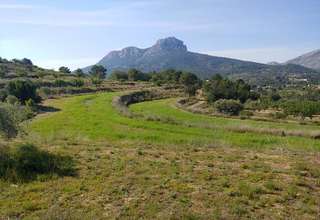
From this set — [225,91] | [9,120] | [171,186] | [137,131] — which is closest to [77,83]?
[225,91]

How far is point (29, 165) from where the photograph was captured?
48.2 ft

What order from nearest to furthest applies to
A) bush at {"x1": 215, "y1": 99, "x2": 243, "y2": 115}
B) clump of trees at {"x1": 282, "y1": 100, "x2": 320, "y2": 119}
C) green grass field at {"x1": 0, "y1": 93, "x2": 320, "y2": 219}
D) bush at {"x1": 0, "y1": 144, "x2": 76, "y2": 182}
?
green grass field at {"x1": 0, "y1": 93, "x2": 320, "y2": 219}, bush at {"x1": 0, "y1": 144, "x2": 76, "y2": 182}, clump of trees at {"x1": 282, "y1": 100, "x2": 320, "y2": 119}, bush at {"x1": 215, "y1": 99, "x2": 243, "y2": 115}

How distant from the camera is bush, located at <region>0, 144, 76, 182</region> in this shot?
45.7ft

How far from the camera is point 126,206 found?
11.2m

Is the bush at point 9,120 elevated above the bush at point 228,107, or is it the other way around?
the bush at point 9,120

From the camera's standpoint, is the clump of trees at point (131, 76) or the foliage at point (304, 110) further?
the clump of trees at point (131, 76)

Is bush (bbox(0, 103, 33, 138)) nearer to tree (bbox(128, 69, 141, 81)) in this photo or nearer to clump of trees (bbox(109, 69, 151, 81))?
clump of trees (bbox(109, 69, 151, 81))

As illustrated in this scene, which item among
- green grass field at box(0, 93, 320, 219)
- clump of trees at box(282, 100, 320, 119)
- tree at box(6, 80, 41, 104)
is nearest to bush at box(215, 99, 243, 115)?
clump of trees at box(282, 100, 320, 119)

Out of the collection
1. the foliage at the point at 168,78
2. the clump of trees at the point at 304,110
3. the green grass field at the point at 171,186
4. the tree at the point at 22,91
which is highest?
the foliage at the point at 168,78

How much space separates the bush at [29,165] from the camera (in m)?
13.9

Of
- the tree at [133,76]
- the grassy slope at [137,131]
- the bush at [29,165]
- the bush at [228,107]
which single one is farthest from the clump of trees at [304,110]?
the tree at [133,76]

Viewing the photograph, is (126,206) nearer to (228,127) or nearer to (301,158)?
(301,158)

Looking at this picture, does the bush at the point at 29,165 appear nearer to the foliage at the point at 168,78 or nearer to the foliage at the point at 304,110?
the foliage at the point at 304,110

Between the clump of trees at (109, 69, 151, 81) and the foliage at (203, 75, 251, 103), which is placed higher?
Answer: the clump of trees at (109, 69, 151, 81)
